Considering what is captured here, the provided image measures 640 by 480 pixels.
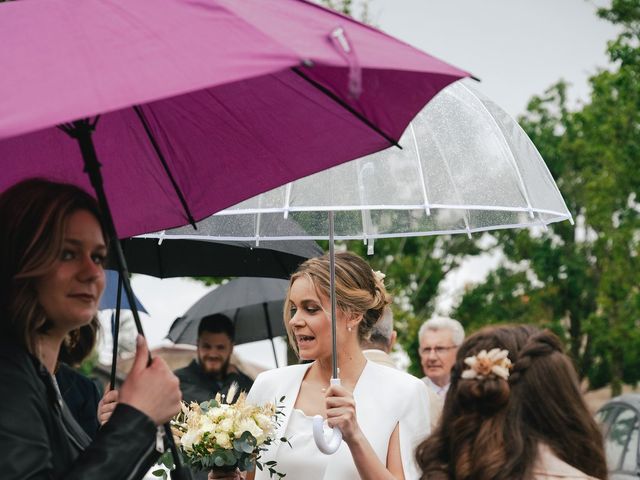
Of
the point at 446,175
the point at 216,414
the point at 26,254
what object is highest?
the point at 446,175

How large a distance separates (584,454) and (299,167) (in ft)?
5.15

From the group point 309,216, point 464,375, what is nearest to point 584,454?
point 464,375

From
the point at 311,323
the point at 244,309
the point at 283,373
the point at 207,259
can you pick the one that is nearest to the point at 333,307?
the point at 311,323

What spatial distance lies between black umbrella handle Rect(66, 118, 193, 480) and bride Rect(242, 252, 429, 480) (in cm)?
148

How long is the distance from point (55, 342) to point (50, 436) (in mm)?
320

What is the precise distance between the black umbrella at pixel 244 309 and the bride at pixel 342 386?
4.47m

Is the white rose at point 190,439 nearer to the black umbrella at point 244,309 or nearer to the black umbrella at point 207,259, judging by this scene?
the black umbrella at point 207,259

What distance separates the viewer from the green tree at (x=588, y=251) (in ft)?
76.8

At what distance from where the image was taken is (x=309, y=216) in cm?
544

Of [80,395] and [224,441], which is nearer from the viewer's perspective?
[224,441]

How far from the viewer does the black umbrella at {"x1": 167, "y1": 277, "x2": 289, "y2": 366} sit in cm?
967

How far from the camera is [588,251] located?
35812 millimetres

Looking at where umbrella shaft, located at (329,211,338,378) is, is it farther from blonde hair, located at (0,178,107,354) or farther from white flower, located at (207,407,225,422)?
blonde hair, located at (0,178,107,354)

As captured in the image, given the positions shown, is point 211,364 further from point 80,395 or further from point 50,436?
point 50,436
